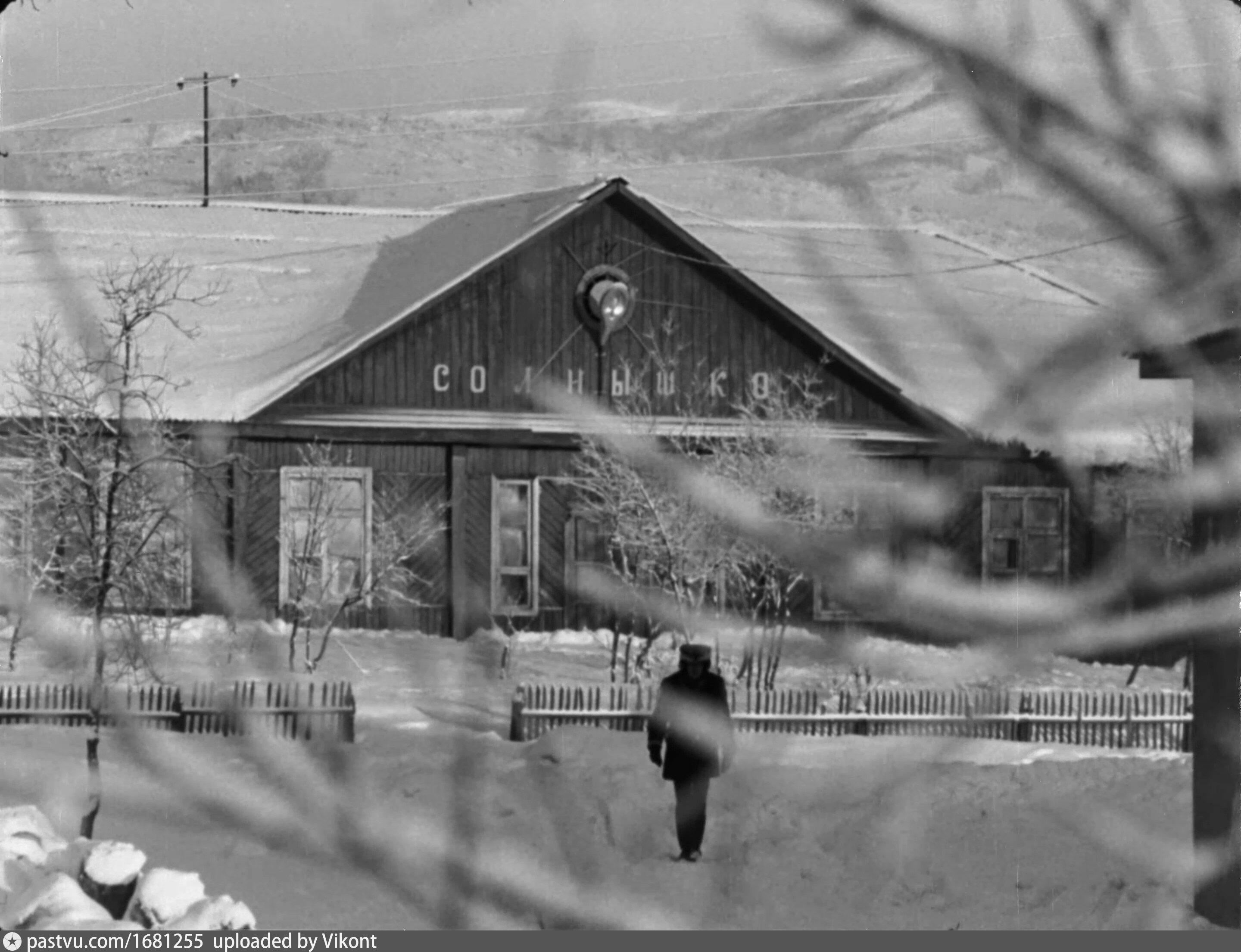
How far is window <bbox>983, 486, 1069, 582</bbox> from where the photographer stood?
78.0ft

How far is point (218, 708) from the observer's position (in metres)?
14.9

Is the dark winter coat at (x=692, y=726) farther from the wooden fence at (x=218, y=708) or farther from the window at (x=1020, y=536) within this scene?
the window at (x=1020, y=536)

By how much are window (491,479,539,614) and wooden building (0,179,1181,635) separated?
3cm

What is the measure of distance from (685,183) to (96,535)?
19057 millimetres

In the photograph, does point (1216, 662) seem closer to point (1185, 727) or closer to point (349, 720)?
point (349, 720)

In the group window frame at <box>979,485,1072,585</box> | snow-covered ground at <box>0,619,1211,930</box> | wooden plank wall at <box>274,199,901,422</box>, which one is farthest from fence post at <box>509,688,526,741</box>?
window frame at <box>979,485,1072,585</box>

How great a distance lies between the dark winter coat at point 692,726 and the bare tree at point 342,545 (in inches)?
408

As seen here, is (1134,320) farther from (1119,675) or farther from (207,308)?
(207,308)

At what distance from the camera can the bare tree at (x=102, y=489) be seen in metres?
11.4

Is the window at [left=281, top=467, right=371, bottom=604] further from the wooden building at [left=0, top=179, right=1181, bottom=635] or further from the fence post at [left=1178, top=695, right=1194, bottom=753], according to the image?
the fence post at [left=1178, top=695, right=1194, bottom=753]

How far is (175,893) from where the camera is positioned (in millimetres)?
5750

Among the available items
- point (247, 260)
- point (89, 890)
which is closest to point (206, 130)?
point (247, 260)

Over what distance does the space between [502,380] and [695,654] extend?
42.7 feet

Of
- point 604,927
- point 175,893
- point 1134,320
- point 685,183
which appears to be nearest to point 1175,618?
point 1134,320
